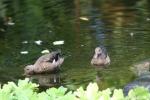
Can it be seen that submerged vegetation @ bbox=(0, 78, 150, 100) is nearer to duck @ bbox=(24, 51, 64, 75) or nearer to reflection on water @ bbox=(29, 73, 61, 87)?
reflection on water @ bbox=(29, 73, 61, 87)

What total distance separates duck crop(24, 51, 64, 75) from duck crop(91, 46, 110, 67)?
62cm

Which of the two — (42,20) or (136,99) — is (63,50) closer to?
(42,20)

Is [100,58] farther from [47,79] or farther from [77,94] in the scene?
[77,94]

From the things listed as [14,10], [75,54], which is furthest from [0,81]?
[14,10]

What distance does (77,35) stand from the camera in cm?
1205

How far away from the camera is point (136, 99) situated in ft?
11.9

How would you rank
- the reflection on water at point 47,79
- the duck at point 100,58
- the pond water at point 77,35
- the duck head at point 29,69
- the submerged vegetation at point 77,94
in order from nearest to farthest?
1. the submerged vegetation at point 77,94
2. the reflection on water at point 47,79
3. the pond water at point 77,35
4. the duck head at point 29,69
5. the duck at point 100,58

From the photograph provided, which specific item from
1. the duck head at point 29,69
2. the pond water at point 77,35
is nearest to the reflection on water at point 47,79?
the pond water at point 77,35

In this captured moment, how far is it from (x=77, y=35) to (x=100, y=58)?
238 cm

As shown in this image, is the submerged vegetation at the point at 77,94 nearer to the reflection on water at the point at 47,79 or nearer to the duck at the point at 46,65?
the reflection on water at the point at 47,79

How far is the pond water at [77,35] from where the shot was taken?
30.7 ft

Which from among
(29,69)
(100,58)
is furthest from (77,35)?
(29,69)

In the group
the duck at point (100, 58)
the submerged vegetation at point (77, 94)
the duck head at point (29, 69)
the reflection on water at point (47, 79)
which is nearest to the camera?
the submerged vegetation at point (77, 94)

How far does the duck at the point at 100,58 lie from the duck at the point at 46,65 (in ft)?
2.02
